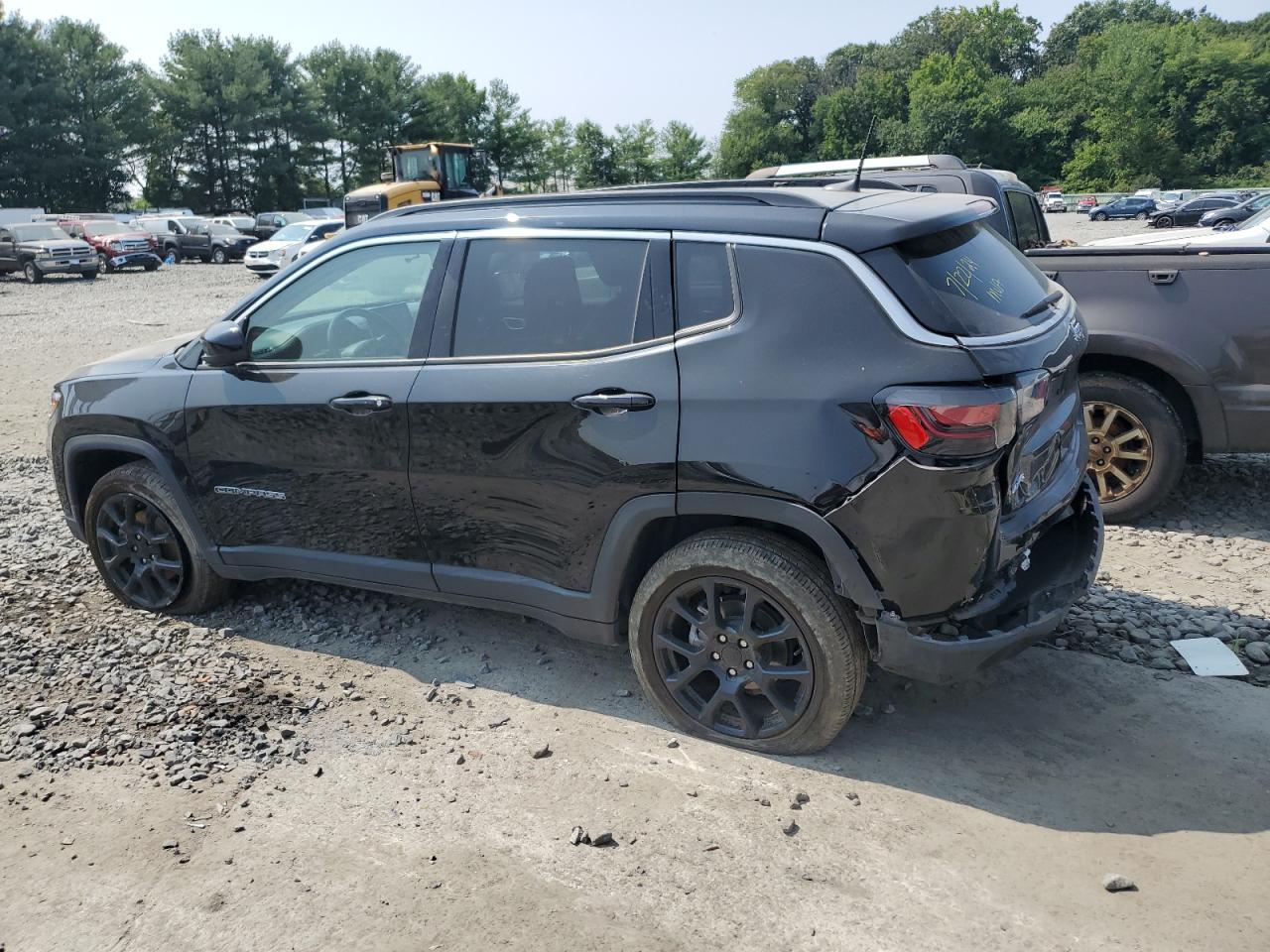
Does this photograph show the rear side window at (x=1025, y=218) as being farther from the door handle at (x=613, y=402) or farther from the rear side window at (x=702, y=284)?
the door handle at (x=613, y=402)

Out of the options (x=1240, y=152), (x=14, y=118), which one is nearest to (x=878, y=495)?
(x=14, y=118)

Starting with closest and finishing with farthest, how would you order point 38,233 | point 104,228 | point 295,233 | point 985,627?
point 985,627 < point 295,233 < point 38,233 < point 104,228

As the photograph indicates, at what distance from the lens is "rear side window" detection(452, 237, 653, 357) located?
3637 mm

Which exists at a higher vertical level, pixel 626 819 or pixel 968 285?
pixel 968 285

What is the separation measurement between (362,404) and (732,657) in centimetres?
177

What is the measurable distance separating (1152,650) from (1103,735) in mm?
840

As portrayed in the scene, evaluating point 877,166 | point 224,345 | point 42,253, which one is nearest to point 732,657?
point 224,345

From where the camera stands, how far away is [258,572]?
461cm

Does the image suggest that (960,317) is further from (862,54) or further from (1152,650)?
(862,54)

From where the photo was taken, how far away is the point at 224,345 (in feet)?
14.1

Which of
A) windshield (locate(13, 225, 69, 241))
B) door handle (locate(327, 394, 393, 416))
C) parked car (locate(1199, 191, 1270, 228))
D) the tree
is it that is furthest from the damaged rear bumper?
the tree

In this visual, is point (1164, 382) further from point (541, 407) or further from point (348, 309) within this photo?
point (348, 309)

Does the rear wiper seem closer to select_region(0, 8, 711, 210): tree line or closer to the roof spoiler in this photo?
the roof spoiler

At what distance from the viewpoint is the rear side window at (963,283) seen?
10.6ft
